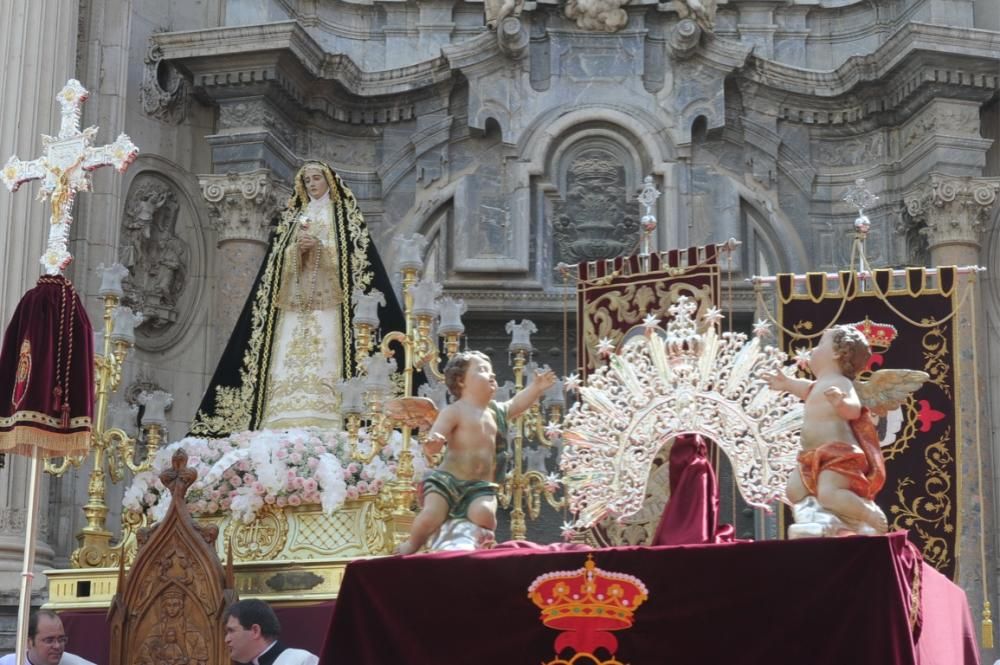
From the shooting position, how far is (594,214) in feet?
44.0

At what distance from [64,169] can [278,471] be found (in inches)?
78.5

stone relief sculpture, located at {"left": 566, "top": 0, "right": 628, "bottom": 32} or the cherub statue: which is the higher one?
stone relief sculpture, located at {"left": 566, "top": 0, "right": 628, "bottom": 32}

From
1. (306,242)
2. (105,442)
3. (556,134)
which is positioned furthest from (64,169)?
(556,134)

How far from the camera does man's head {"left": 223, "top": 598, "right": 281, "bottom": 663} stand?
19.1 feet

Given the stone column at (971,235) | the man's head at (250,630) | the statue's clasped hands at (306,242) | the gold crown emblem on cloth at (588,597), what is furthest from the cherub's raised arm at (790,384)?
the stone column at (971,235)

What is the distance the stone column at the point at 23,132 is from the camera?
9.90 m

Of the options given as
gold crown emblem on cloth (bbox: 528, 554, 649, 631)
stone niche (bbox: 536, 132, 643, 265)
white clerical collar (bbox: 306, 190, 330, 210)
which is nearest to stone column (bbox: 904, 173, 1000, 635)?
stone niche (bbox: 536, 132, 643, 265)

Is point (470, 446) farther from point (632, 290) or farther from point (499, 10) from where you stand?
point (499, 10)

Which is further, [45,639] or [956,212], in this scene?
[956,212]

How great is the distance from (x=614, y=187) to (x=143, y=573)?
6.88 meters

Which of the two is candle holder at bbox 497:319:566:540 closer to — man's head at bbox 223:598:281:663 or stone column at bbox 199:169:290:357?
man's head at bbox 223:598:281:663

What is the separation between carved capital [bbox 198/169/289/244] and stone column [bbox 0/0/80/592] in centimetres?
186

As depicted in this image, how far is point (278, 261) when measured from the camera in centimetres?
966

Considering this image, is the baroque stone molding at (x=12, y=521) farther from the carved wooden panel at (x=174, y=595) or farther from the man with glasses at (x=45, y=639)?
the man with glasses at (x=45, y=639)
